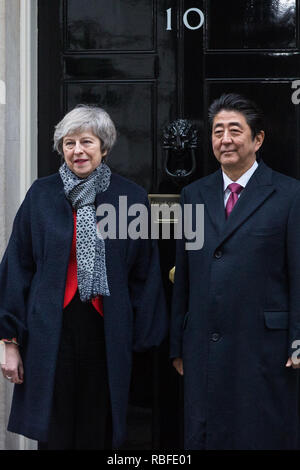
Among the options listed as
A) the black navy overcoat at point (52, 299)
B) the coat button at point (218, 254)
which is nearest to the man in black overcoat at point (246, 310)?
the coat button at point (218, 254)

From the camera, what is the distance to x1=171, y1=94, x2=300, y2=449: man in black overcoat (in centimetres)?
246

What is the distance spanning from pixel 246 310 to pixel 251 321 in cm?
5

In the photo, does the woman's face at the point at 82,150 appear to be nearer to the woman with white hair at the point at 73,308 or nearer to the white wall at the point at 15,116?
the woman with white hair at the point at 73,308

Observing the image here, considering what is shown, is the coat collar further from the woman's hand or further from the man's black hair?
the woman's hand

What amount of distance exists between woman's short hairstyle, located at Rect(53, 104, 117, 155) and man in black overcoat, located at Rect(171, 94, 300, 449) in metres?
0.48

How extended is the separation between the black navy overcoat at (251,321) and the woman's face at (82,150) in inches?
23.5

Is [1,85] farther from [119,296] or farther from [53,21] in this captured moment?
[119,296]

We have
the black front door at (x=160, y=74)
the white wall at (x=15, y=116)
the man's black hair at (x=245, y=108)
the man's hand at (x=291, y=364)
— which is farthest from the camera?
the black front door at (x=160, y=74)

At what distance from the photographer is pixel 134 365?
3.32 meters

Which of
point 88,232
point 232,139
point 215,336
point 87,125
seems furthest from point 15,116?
point 215,336

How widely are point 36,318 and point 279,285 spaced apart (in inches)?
41.0

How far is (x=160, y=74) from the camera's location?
3293mm

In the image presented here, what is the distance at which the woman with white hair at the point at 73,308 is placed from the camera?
98.1 inches

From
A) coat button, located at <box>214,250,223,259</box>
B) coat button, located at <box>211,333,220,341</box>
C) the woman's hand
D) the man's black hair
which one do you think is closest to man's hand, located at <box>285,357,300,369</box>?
coat button, located at <box>211,333,220,341</box>
